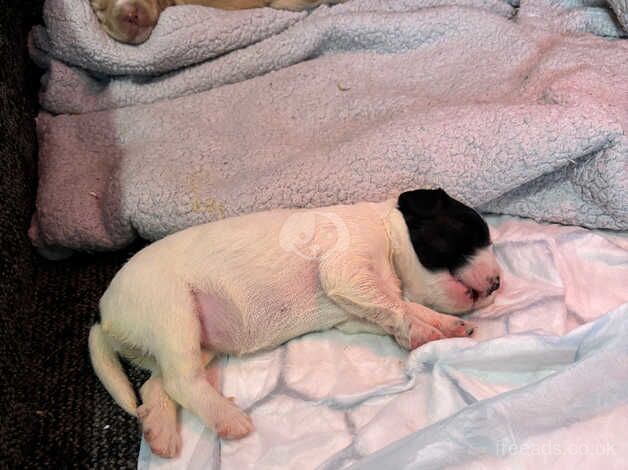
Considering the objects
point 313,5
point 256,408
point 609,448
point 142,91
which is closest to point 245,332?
point 256,408

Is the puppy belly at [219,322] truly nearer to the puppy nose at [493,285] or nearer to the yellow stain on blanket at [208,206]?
the yellow stain on blanket at [208,206]

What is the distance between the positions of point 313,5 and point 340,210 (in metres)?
0.81

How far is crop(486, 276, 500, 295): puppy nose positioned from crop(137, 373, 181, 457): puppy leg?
57 centimetres

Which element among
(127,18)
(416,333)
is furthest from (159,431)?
(127,18)

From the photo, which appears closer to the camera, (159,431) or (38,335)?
(159,431)

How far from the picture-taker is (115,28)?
1.50 m

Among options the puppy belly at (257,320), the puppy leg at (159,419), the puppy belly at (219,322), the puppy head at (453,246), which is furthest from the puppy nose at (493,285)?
the puppy leg at (159,419)

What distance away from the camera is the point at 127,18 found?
1.49 m

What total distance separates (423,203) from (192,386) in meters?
0.50

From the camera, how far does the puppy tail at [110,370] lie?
1.04 metres

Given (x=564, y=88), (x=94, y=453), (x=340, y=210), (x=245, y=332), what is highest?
(x=564, y=88)

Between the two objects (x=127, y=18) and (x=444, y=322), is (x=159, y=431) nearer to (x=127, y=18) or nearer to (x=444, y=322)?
(x=444, y=322)

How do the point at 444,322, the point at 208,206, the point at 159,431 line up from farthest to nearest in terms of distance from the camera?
1. the point at 208,206
2. the point at 444,322
3. the point at 159,431

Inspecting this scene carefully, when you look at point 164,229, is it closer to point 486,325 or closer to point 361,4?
point 486,325
